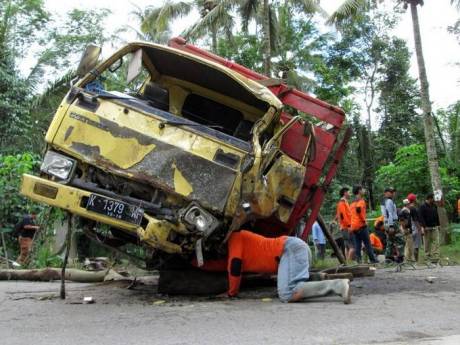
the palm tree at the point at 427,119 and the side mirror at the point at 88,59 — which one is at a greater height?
the palm tree at the point at 427,119

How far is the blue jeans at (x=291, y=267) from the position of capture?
578cm

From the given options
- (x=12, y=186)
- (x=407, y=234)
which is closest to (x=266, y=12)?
(x=407, y=234)

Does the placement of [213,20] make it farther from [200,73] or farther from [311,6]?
[200,73]

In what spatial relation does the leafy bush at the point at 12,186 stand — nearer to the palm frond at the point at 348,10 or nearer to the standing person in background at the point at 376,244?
the standing person in background at the point at 376,244

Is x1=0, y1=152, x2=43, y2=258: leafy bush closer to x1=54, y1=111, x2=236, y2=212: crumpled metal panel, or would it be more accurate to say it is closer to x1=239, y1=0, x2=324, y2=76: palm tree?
x1=54, y1=111, x2=236, y2=212: crumpled metal panel

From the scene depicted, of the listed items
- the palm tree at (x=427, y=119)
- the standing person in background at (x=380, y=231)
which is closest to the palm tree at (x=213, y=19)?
the palm tree at (x=427, y=119)

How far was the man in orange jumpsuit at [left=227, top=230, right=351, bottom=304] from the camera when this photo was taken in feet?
18.7

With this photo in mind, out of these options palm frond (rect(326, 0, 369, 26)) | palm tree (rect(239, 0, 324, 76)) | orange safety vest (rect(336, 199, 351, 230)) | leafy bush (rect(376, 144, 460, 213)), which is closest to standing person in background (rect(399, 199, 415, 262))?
orange safety vest (rect(336, 199, 351, 230))

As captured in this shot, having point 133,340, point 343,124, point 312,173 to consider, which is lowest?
point 133,340

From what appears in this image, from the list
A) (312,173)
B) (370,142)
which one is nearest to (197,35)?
(370,142)

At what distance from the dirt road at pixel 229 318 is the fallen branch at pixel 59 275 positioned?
47.1 inches

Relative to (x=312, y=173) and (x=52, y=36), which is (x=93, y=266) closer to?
(x=312, y=173)

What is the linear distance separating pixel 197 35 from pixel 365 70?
11.8m

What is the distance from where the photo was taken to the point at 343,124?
709 cm
